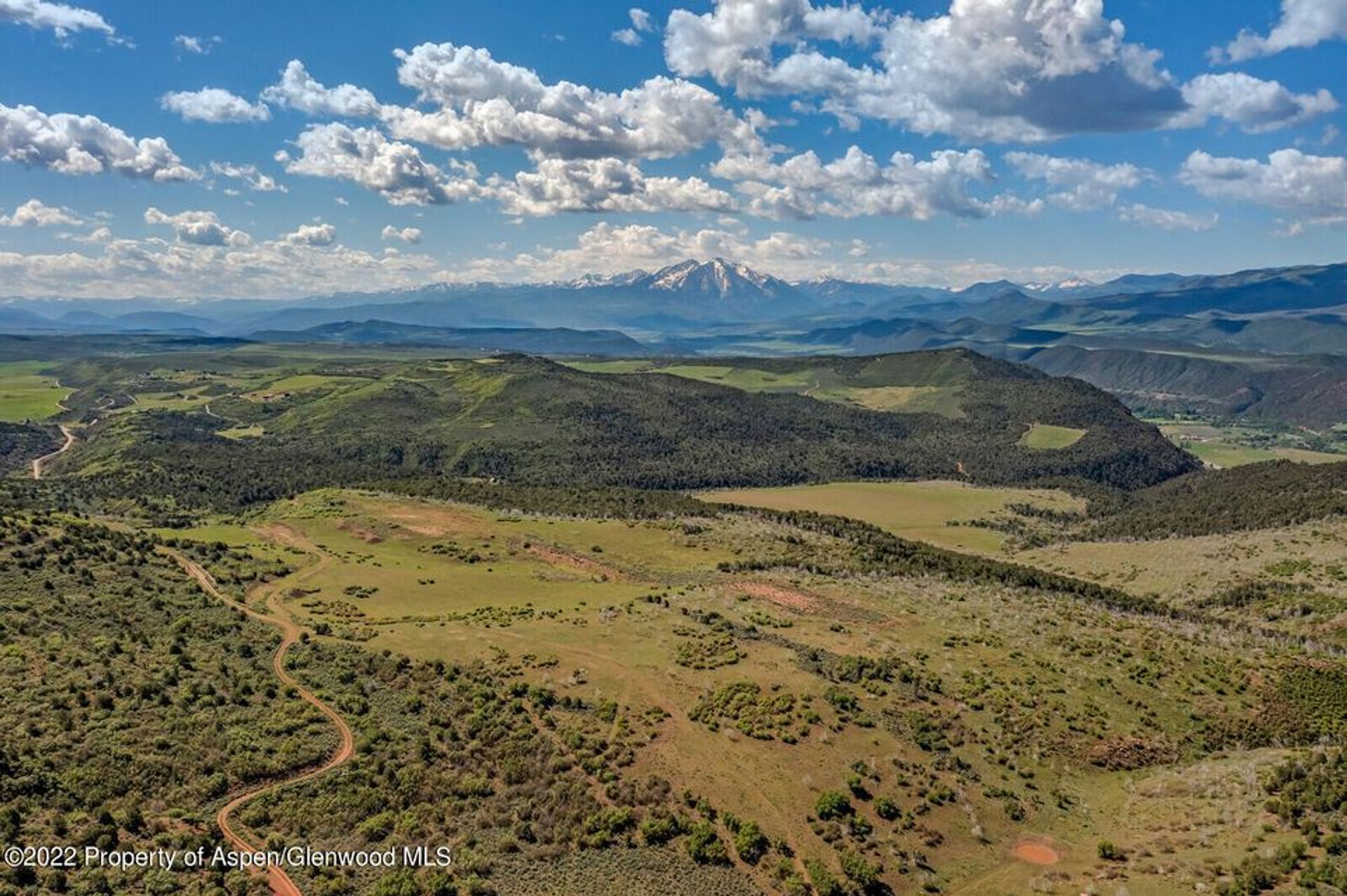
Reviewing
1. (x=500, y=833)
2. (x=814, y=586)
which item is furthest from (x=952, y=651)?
(x=500, y=833)

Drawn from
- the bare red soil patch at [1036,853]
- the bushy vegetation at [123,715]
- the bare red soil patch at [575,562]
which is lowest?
the bare red soil patch at [575,562]

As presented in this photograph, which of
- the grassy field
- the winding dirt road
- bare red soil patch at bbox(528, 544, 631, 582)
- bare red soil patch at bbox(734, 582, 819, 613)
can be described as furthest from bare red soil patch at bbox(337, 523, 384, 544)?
bare red soil patch at bbox(734, 582, 819, 613)

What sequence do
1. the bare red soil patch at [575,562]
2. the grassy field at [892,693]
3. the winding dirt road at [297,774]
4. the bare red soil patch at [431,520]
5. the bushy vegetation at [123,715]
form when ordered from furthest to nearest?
the bare red soil patch at [431,520] → the bare red soil patch at [575,562] → the grassy field at [892,693] → the bushy vegetation at [123,715] → the winding dirt road at [297,774]

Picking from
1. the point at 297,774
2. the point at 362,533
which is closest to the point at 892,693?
the point at 297,774

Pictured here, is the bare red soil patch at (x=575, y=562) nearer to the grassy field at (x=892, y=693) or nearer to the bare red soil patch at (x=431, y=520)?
the grassy field at (x=892, y=693)

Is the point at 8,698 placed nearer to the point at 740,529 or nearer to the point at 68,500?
the point at 740,529

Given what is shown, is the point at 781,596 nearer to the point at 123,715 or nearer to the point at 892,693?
the point at 892,693

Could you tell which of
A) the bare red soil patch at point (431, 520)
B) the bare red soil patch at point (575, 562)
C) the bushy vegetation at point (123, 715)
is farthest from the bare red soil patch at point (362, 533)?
the bushy vegetation at point (123, 715)

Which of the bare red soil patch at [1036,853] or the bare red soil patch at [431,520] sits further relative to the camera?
the bare red soil patch at [431,520]
